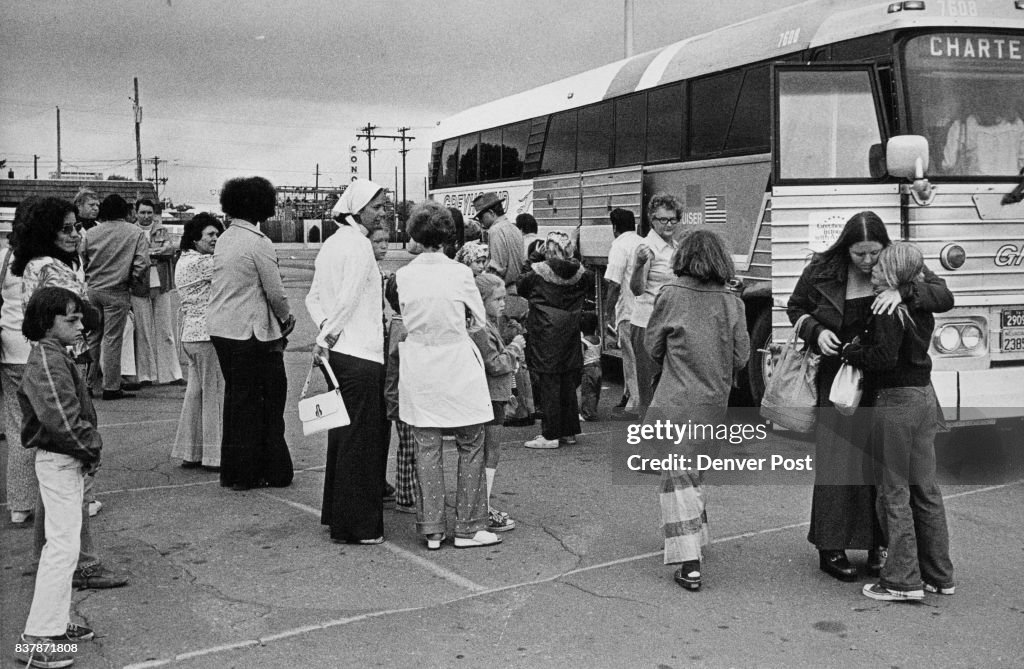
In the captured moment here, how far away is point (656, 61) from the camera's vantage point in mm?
12352

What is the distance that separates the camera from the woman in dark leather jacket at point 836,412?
5.22m

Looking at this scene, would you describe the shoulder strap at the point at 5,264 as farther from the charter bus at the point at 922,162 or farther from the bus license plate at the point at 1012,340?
the bus license plate at the point at 1012,340

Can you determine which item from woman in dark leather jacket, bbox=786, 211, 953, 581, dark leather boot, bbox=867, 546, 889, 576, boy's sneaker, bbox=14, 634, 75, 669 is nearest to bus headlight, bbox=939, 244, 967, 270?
woman in dark leather jacket, bbox=786, 211, 953, 581

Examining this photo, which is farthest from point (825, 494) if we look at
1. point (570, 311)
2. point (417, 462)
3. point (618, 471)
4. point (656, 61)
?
point (656, 61)

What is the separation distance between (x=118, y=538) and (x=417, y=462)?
171 cm

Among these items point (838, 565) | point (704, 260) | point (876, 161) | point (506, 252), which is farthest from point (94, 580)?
point (876, 161)

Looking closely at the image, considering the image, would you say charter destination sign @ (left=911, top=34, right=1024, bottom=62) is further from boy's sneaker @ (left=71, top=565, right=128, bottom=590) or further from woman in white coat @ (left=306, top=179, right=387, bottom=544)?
boy's sneaker @ (left=71, top=565, right=128, bottom=590)

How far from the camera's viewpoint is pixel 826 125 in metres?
8.16

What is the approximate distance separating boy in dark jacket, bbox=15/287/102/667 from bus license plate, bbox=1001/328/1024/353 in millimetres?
6061

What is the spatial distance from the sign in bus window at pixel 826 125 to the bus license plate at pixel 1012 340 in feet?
4.80

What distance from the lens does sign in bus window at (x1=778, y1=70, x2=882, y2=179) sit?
317 inches

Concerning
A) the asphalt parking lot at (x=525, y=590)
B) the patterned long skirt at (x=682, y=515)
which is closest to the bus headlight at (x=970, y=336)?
the asphalt parking lot at (x=525, y=590)

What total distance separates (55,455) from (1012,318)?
249 inches

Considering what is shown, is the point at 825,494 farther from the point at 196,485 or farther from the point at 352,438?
the point at 196,485
